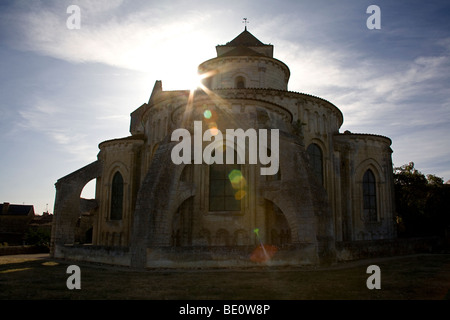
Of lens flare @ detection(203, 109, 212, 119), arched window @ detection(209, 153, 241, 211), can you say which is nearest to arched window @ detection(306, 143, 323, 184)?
arched window @ detection(209, 153, 241, 211)

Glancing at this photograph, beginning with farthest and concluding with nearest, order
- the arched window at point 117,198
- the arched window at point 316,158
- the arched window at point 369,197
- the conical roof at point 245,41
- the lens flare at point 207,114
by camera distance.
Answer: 1. the conical roof at point 245,41
2. the arched window at point 369,197
3. the arched window at point 117,198
4. the arched window at point 316,158
5. the lens flare at point 207,114

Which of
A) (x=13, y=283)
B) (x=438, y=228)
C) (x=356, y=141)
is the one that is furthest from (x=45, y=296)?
(x=438, y=228)

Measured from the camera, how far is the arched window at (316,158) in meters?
22.1

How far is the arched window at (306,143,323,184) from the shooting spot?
870 inches

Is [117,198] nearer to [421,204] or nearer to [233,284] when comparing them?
[233,284]

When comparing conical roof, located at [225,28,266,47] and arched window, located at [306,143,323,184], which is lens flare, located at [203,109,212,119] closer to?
arched window, located at [306,143,323,184]

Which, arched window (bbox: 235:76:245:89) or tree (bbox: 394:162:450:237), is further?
tree (bbox: 394:162:450:237)

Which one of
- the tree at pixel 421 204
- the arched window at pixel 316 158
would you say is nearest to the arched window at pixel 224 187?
the arched window at pixel 316 158

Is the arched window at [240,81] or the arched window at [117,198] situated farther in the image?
the arched window at [240,81]

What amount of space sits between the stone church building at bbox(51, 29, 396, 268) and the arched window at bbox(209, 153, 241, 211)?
0.16 ft

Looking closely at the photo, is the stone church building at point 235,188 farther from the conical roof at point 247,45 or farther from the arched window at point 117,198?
the conical roof at point 247,45

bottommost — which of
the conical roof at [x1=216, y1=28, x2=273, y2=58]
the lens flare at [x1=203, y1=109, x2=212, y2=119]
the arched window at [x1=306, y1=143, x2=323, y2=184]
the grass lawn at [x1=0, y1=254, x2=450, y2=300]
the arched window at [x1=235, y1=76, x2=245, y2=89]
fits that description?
the grass lawn at [x1=0, y1=254, x2=450, y2=300]

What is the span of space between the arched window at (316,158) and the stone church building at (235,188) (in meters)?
0.07
